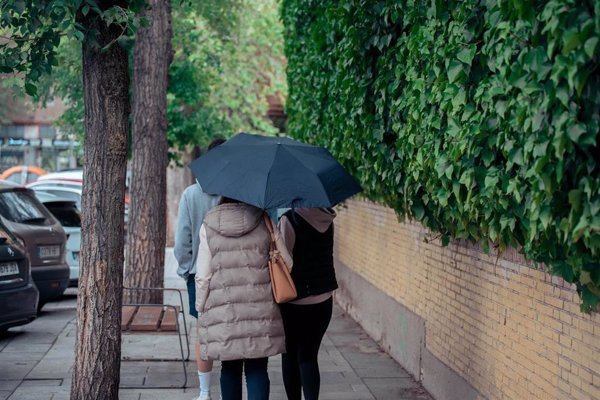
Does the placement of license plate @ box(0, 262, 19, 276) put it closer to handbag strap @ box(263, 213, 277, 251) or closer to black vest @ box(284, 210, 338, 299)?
black vest @ box(284, 210, 338, 299)

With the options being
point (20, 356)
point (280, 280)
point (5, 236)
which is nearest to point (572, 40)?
point (280, 280)

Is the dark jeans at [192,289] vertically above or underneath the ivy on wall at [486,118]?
underneath

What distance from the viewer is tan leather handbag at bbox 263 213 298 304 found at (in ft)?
22.5

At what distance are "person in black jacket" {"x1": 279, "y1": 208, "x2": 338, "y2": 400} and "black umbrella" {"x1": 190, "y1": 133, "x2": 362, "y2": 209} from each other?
0.97 ft

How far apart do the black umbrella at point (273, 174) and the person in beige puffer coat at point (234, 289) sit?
0.18 meters

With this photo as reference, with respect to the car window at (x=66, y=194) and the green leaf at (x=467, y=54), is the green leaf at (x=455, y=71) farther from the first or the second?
the car window at (x=66, y=194)

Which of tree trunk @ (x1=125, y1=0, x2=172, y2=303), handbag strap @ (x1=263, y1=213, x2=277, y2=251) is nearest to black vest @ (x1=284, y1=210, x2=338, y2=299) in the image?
handbag strap @ (x1=263, y1=213, x2=277, y2=251)

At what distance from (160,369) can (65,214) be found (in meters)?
7.44

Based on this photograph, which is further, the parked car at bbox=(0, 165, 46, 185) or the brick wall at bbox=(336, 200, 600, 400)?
the parked car at bbox=(0, 165, 46, 185)

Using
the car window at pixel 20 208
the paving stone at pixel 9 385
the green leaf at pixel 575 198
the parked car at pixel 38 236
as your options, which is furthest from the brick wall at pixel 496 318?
the car window at pixel 20 208

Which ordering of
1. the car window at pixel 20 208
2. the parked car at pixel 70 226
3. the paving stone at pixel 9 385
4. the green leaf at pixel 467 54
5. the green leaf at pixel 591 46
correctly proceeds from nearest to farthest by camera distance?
the green leaf at pixel 591 46 < the green leaf at pixel 467 54 < the paving stone at pixel 9 385 < the car window at pixel 20 208 < the parked car at pixel 70 226

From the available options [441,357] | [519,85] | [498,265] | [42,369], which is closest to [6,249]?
[42,369]

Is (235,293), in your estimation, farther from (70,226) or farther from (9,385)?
(70,226)

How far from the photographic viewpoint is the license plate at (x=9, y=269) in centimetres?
1091
